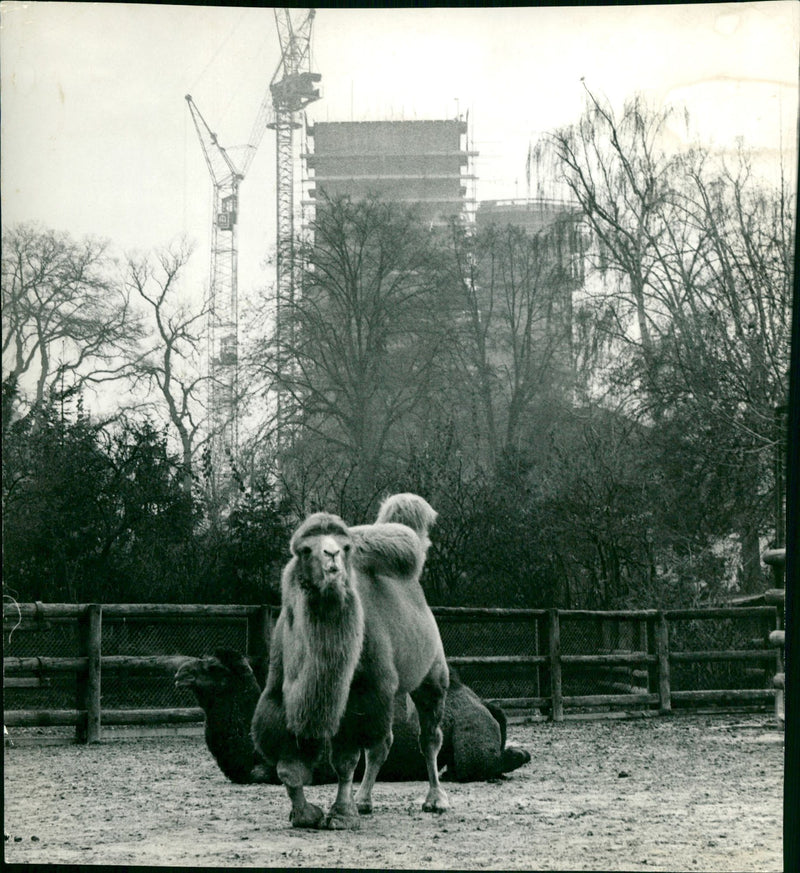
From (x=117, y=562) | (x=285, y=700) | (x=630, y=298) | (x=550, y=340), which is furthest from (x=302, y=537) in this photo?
(x=630, y=298)

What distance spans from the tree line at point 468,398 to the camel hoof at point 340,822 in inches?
32.3

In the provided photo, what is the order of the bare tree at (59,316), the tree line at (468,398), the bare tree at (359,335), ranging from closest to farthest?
the bare tree at (59,316)
the tree line at (468,398)
the bare tree at (359,335)

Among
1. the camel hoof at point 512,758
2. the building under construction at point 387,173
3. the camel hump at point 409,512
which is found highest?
the building under construction at point 387,173

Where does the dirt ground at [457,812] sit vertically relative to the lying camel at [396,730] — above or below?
below

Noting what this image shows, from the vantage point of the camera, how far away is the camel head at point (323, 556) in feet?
12.2

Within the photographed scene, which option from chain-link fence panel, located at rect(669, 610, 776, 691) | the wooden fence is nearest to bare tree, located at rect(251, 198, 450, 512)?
the wooden fence

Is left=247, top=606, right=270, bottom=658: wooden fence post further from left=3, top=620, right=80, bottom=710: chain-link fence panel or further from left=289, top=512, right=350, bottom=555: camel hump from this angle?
left=3, top=620, right=80, bottom=710: chain-link fence panel

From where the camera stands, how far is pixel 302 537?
3.83 m

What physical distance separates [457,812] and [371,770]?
33cm

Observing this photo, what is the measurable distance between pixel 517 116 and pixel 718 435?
1.33 meters

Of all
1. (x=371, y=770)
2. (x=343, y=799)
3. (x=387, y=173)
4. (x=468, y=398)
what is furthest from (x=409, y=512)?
(x=387, y=173)

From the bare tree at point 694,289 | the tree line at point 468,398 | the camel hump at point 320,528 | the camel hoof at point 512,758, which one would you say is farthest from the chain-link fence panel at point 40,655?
the bare tree at point 694,289

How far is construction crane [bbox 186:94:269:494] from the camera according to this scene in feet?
13.9

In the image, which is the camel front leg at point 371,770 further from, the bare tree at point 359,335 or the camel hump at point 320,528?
the bare tree at point 359,335
